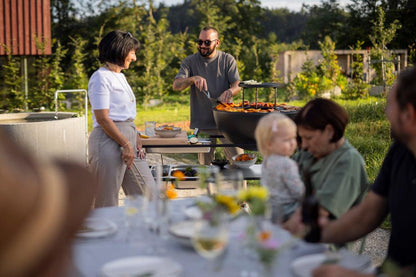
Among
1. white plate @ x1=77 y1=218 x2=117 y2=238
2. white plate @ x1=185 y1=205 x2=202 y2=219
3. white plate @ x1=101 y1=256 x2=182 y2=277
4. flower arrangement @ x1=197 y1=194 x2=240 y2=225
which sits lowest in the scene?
white plate @ x1=101 y1=256 x2=182 y2=277

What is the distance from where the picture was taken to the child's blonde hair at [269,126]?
245 centimetres

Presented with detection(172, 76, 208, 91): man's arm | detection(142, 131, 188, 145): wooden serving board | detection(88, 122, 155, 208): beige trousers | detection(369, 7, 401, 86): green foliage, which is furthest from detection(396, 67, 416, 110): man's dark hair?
detection(369, 7, 401, 86): green foliage

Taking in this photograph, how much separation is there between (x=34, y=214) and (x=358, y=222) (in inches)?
64.3

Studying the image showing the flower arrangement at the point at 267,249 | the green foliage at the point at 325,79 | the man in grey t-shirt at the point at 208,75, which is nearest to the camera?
the flower arrangement at the point at 267,249

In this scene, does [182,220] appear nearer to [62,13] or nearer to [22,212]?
[22,212]

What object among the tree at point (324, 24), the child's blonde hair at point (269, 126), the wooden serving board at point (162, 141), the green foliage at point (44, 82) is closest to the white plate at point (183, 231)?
the child's blonde hair at point (269, 126)

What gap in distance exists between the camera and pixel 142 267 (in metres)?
1.70

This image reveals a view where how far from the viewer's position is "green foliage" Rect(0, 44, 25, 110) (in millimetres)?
11609

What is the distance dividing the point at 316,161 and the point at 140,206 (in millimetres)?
1052

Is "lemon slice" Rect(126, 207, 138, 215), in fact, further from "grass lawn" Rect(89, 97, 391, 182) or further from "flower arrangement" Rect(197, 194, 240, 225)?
"grass lawn" Rect(89, 97, 391, 182)

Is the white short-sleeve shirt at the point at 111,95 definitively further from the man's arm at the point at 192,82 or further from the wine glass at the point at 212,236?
the wine glass at the point at 212,236

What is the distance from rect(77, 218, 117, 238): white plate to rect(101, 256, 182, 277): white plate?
0.99ft

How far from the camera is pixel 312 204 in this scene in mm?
1767

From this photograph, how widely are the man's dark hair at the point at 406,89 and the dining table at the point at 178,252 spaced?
21.7 inches
